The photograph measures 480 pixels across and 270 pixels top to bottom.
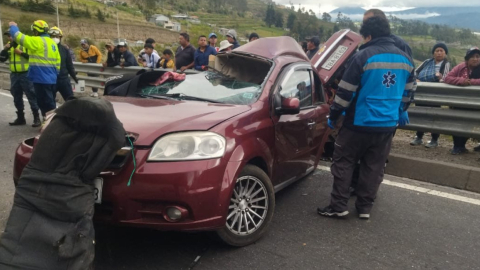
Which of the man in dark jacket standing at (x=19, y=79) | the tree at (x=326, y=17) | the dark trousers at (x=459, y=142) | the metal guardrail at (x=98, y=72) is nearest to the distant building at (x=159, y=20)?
the tree at (x=326, y=17)

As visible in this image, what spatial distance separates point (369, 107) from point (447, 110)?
8.79 feet

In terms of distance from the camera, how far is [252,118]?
3.41m

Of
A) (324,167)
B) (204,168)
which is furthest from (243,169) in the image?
(324,167)

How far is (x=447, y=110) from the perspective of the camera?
19.0ft

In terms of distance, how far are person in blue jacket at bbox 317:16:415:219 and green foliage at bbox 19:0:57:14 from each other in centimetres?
7639

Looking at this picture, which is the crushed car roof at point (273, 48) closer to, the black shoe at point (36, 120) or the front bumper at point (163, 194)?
the front bumper at point (163, 194)

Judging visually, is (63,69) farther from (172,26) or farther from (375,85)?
(172,26)

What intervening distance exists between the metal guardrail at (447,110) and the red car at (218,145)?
2.11 meters

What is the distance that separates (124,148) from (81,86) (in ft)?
23.1

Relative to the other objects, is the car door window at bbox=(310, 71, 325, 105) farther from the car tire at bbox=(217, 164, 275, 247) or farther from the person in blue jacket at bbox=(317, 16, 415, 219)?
the car tire at bbox=(217, 164, 275, 247)

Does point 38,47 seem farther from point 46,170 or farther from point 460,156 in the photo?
point 460,156

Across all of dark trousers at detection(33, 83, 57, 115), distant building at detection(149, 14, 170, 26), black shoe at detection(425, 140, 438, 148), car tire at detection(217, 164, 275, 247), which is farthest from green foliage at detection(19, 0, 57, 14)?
car tire at detection(217, 164, 275, 247)

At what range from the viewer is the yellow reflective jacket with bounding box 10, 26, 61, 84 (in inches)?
267

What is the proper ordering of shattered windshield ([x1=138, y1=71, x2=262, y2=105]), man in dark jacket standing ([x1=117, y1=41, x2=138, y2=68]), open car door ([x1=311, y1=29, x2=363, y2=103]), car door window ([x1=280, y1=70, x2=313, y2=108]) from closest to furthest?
shattered windshield ([x1=138, y1=71, x2=262, y2=105]) < car door window ([x1=280, y1=70, x2=313, y2=108]) < open car door ([x1=311, y1=29, x2=363, y2=103]) < man in dark jacket standing ([x1=117, y1=41, x2=138, y2=68])
